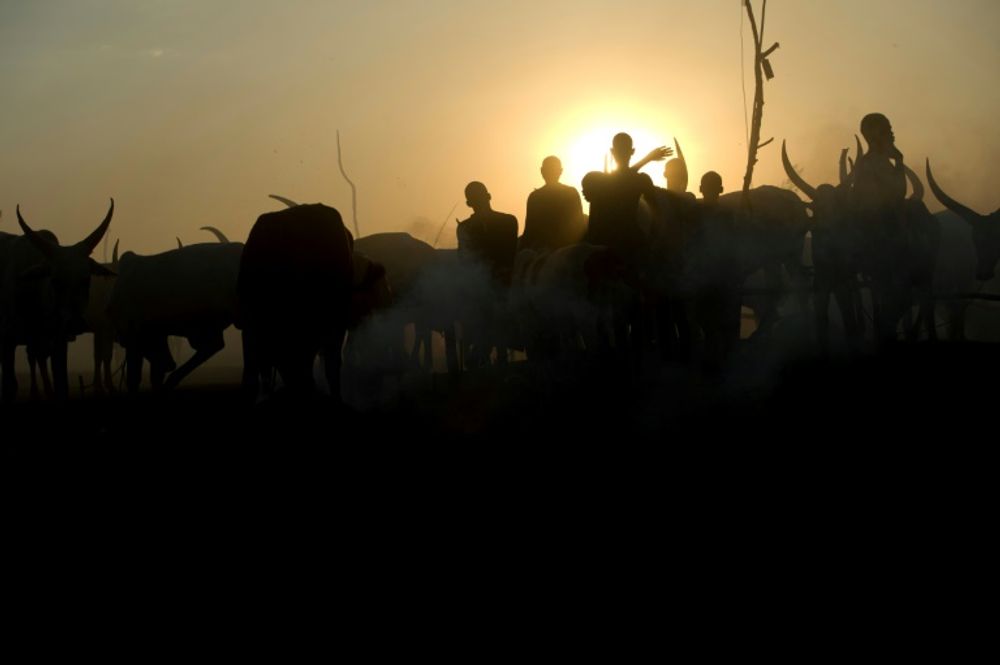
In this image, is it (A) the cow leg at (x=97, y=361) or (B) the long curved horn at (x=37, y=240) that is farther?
(A) the cow leg at (x=97, y=361)

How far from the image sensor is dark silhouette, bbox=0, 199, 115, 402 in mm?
13492

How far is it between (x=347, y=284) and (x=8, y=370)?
6.96 meters

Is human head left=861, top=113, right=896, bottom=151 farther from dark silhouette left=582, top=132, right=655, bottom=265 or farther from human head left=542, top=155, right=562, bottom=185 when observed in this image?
human head left=542, top=155, right=562, bottom=185

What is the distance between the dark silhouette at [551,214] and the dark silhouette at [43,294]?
4.53 meters

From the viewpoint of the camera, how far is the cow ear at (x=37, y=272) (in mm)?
13440

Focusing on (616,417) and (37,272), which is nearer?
(616,417)

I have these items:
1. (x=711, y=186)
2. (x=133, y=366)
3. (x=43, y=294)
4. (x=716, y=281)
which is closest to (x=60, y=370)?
(x=43, y=294)

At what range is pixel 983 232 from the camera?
15375 millimetres

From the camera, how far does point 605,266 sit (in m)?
11.2

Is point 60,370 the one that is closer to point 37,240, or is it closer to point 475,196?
point 37,240

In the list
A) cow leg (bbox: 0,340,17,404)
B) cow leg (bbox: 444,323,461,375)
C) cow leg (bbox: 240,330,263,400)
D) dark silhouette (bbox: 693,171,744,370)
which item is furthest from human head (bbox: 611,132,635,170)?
cow leg (bbox: 0,340,17,404)

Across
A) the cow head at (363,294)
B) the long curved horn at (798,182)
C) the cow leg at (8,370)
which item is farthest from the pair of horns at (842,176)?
the cow leg at (8,370)

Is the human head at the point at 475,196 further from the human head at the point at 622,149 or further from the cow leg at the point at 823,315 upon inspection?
the cow leg at the point at 823,315

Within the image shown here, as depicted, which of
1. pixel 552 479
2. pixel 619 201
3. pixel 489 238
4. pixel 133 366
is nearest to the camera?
pixel 552 479
